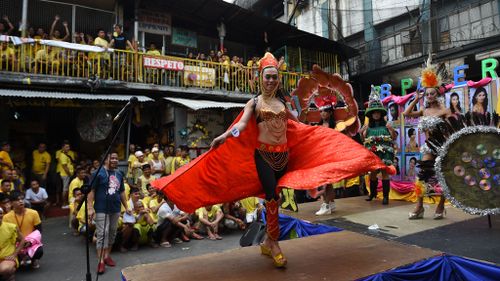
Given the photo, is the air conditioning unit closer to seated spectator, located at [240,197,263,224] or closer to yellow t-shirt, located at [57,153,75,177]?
seated spectator, located at [240,197,263,224]

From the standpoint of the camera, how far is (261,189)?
10.3 ft

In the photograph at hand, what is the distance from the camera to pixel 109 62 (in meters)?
9.47

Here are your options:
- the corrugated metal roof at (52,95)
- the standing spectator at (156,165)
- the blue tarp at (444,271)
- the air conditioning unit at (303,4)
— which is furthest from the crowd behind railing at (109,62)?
the air conditioning unit at (303,4)

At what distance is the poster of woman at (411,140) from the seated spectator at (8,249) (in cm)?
664

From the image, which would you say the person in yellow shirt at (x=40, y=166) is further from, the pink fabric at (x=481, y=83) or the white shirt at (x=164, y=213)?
the pink fabric at (x=481, y=83)

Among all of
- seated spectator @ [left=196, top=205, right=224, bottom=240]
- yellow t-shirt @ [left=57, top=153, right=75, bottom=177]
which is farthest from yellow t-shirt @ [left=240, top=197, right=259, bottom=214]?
yellow t-shirt @ [left=57, top=153, right=75, bottom=177]

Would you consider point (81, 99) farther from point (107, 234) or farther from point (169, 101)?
point (107, 234)

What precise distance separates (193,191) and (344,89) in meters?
3.30

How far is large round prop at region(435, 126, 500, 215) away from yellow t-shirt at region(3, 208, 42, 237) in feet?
17.4

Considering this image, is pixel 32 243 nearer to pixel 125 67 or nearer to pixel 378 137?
pixel 378 137

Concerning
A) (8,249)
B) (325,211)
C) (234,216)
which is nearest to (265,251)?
(325,211)

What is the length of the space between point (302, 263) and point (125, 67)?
28.6 feet

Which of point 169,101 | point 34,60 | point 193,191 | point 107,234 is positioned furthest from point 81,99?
point 193,191

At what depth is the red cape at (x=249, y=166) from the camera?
2799 mm
